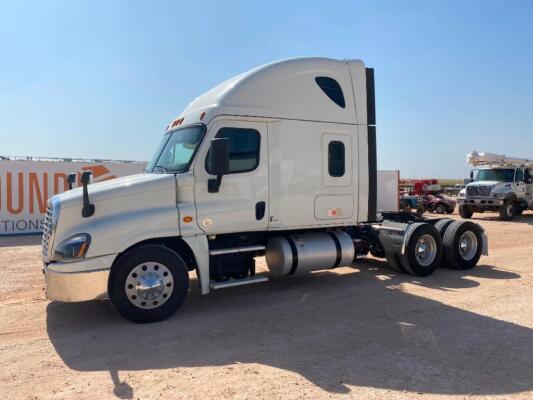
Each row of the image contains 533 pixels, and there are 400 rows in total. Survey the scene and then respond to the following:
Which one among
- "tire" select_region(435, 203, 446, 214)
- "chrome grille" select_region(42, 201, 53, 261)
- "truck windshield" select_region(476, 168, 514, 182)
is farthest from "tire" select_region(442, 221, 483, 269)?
"tire" select_region(435, 203, 446, 214)

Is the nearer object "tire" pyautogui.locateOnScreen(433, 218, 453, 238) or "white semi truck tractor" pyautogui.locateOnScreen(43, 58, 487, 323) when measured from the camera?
"white semi truck tractor" pyautogui.locateOnScreen(43, 58, 487, 323)

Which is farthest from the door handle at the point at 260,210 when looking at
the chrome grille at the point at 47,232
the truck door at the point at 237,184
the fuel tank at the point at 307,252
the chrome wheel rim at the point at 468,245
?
the chrome wheel rim at the point at 468,245

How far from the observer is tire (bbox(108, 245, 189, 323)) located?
5.65 meters

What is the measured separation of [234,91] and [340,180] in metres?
2.29

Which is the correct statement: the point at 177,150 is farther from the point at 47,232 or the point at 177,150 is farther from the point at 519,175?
the point at 519,175

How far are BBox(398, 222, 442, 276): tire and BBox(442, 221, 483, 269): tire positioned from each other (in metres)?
0.32

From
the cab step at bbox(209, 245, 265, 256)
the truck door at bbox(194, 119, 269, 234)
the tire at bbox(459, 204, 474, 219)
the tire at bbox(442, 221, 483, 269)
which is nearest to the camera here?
the truck door at bbox(194, 119, 269, 234)

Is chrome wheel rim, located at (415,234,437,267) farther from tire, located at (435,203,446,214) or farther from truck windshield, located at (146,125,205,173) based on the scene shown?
tire, located at (435,203,446,214)

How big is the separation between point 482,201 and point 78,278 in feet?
72.2

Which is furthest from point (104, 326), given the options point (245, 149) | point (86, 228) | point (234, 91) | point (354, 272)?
point (354, 272)

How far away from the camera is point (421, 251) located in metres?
8.73

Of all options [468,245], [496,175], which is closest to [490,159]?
[496,175]

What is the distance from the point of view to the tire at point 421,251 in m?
8.34

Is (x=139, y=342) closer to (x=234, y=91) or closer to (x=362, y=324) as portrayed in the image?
(x=362, y=324)
